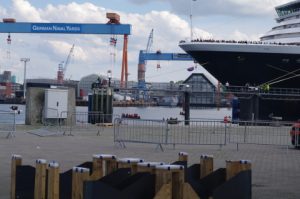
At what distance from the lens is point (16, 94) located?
136m

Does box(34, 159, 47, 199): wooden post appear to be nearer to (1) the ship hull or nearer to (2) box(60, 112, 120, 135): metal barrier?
(2) box(60, 112, 120, 135): metal barrier

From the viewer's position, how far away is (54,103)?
27.9m

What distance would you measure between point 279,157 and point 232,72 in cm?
2862

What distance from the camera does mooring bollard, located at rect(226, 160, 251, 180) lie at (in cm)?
743

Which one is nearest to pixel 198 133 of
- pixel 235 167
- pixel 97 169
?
pixel 235 167

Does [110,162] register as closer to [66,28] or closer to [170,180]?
[170,180]

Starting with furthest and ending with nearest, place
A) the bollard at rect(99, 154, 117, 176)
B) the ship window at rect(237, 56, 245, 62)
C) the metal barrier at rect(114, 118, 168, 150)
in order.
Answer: the ship window at rect(237, 56, 245, 62)
the metal barrier at rect(114, 118, 168, 150)
the bollard at rect(99, 154, 117, 176)

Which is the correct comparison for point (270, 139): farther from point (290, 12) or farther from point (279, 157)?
point (290, 12)

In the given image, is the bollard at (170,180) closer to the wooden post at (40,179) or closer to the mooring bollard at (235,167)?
the mooring bollard at (235,167)

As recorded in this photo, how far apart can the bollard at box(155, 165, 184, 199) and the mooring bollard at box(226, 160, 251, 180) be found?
52.4 inches

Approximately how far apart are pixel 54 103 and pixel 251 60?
64.4 feet

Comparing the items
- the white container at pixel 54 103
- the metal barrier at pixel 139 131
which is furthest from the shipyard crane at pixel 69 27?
the metal barrier at pixel 139 131

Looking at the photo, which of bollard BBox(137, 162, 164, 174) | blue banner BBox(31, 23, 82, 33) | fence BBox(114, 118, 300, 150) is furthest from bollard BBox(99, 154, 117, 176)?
blue banner BBox(31, 23, 82, 33)

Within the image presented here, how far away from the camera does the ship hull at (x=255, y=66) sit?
4306 cm
